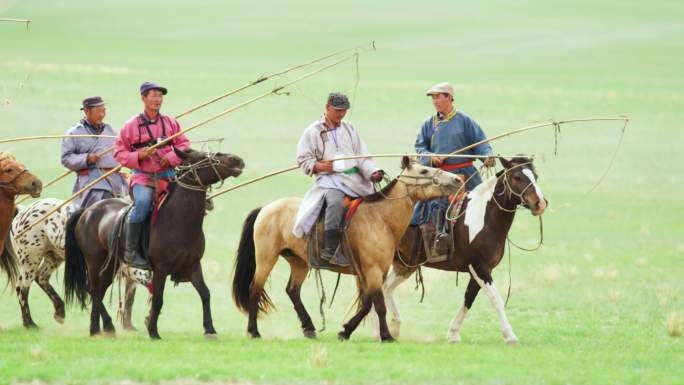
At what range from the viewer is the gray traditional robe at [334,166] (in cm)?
1190

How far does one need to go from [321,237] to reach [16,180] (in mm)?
2899

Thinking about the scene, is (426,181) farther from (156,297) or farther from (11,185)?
(11,185)

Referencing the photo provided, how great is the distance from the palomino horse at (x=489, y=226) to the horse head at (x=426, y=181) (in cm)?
68

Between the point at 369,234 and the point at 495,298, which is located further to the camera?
the point at 495,298

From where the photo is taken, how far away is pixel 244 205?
30578 mm

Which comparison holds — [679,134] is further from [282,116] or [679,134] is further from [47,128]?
[47,128]

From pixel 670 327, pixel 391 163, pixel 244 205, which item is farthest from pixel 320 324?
pixel 391 163

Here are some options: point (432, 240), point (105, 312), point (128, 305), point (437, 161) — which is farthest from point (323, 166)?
point (128, 305)

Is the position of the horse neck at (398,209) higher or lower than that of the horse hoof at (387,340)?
higher

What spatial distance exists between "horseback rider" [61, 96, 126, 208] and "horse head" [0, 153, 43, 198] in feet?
6.04

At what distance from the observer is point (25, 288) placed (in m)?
13.5

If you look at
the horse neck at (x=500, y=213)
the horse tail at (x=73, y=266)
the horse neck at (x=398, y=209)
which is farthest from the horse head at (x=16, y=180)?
the horse neck at (x=500, y=213)

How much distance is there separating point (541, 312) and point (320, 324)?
3.07m

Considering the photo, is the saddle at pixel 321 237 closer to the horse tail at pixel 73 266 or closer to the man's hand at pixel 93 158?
the horse tail at pixel 73 266
